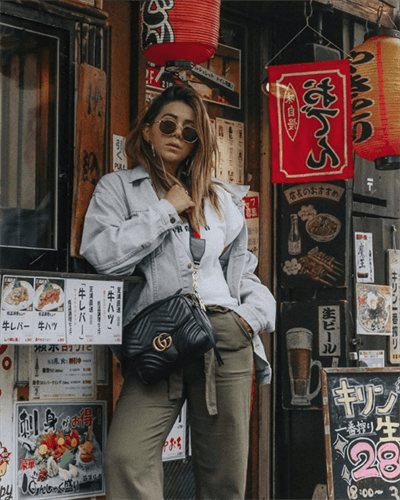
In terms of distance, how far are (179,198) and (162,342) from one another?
77cm

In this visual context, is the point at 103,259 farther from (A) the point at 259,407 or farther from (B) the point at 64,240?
(A) the point at 259,407

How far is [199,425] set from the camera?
16.7 ft

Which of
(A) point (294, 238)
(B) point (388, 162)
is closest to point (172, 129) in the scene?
(B) point (388, 162)

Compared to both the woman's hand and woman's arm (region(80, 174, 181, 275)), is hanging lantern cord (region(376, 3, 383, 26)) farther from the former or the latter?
woman's arm (region(80, 174, 181, 275))

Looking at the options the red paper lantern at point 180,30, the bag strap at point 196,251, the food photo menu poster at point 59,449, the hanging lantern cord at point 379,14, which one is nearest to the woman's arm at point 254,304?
the bag strap at point 196,251

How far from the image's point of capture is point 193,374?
5062 mm

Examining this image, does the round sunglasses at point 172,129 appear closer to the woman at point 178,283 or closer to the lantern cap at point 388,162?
the woman at point 178,283

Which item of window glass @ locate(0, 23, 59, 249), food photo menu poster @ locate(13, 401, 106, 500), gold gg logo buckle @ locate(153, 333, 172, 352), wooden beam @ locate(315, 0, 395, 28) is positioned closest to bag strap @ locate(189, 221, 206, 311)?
gold gg logo buckle @ locate(153, 333, 172, 352)

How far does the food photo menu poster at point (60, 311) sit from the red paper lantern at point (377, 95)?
2.55 m

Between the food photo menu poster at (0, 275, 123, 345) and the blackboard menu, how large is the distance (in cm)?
225

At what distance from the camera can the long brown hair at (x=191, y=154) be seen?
5.28m

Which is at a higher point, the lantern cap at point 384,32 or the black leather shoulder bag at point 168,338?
the lantern cap at point 384,32

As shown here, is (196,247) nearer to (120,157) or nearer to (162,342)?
(162,342)

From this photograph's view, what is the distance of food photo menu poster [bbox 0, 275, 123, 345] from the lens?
491 cm
